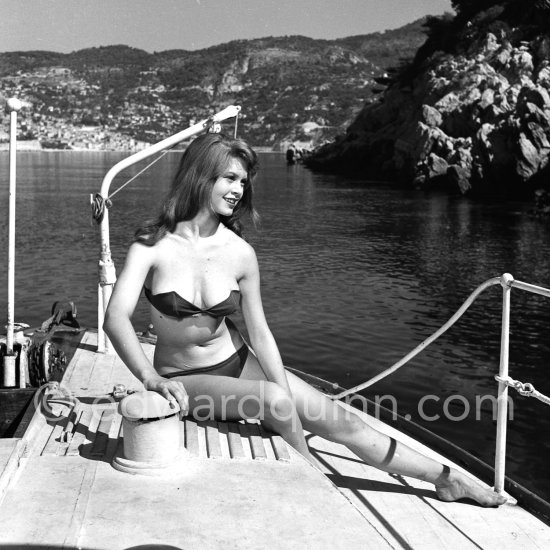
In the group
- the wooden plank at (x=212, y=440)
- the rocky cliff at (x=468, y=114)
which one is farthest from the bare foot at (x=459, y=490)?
the rocky cliff at (x=468, y=114)

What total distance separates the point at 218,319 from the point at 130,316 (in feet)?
1.68

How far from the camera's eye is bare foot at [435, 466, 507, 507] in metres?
4.21

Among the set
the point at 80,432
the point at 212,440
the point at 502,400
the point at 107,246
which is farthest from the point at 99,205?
the point at 502,400

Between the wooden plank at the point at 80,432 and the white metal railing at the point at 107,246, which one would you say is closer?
the wooden plank at the point at 80,432

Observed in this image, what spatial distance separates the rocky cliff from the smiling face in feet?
169

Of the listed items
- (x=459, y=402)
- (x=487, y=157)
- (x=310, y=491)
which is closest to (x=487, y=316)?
(x=459, y=402)

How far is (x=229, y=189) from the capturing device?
13.6ft

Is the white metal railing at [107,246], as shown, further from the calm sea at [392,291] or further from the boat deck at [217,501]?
the calm sea at [392,291]

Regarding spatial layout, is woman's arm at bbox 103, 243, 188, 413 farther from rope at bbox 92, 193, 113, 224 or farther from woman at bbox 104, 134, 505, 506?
rope at bbox 92, 193, 113, 224

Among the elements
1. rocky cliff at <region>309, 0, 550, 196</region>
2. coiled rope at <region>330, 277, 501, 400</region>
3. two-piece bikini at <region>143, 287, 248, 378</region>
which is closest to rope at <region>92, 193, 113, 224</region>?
coiled rope at <region>330, 277, 501, 400</region>

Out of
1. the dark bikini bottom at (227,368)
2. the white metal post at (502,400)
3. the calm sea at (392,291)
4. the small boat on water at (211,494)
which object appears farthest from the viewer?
the calm sea at (392,291)

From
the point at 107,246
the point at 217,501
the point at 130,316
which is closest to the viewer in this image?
the point at 217,501

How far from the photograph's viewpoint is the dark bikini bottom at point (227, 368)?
4.20 metres

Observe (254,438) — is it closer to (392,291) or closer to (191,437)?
(191,437)
